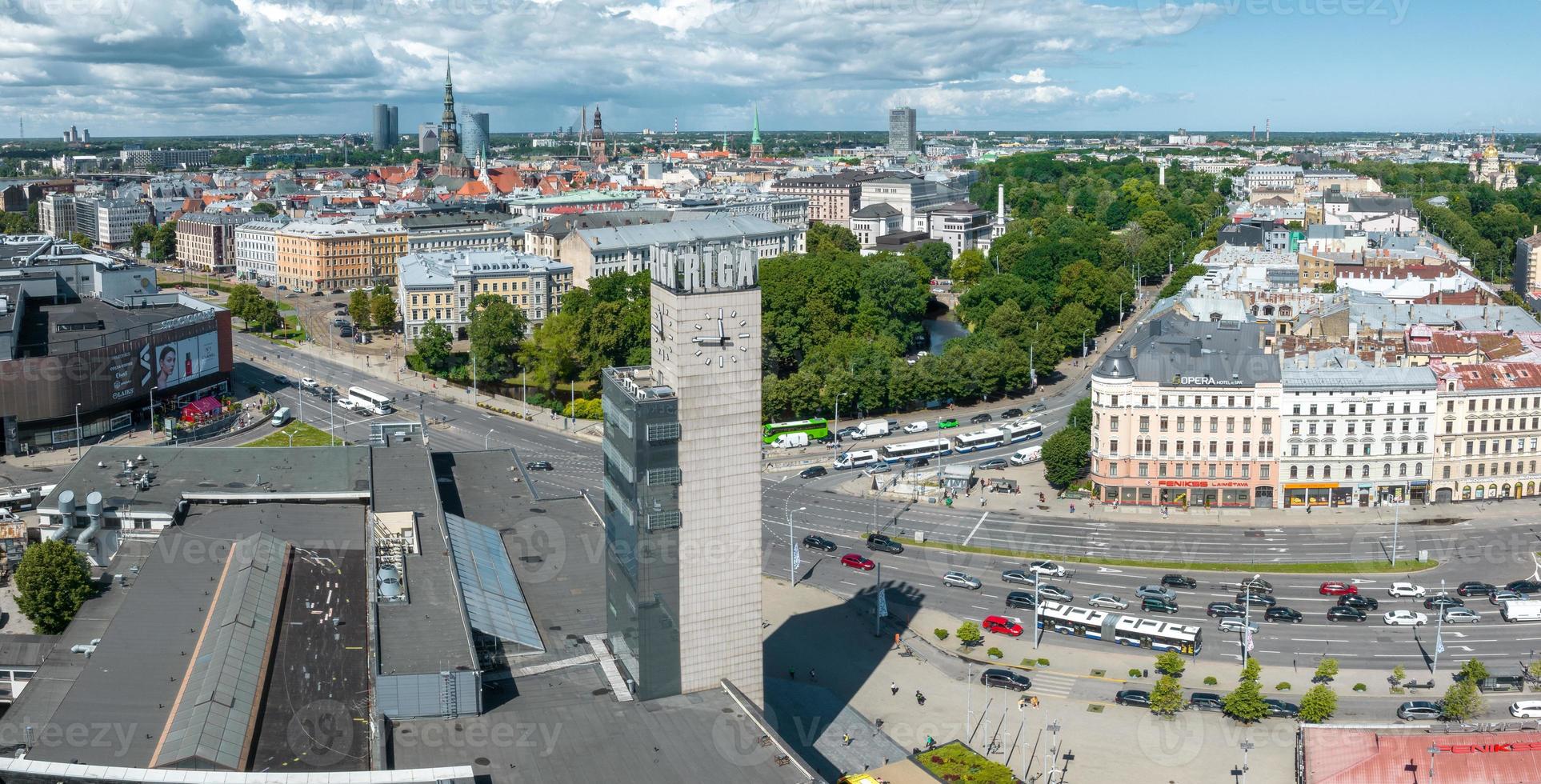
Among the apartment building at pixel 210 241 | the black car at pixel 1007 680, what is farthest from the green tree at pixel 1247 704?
the apartment building at pixel 210 241

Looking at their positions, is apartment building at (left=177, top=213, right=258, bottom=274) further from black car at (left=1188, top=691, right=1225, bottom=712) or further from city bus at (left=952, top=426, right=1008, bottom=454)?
black car at (left=1188, top=691, right=1225, bottom=712)

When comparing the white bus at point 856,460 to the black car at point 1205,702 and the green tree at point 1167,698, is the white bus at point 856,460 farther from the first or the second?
the green tree at point 1167,698

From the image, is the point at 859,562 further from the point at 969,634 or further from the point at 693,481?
the point at 693,481

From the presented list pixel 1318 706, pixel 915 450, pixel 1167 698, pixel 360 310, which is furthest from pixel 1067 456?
pixel 360 310

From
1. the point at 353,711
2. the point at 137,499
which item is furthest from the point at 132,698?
the point at 137,499

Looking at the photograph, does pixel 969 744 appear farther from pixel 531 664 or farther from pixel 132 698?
pixel 132 698
